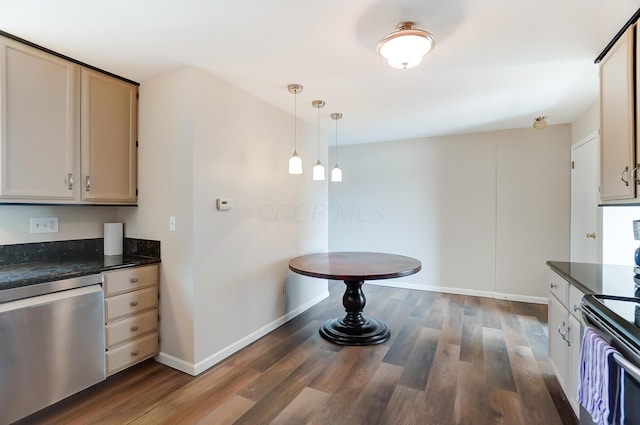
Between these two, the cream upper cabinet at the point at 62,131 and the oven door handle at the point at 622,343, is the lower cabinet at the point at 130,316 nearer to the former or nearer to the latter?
the cream upper cabinet at the point at 62,131

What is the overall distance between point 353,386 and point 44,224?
102 inches

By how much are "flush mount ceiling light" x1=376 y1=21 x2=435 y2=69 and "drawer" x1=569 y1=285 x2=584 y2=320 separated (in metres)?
→ 1.61

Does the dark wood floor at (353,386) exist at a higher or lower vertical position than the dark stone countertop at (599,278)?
lower

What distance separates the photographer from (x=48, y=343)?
1.81 m

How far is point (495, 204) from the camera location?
4.12m

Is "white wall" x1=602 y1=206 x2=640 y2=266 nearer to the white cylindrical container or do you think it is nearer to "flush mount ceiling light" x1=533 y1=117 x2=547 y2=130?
"flush mount ceiling light" x1=533 y1=117 x2=547 y2=130

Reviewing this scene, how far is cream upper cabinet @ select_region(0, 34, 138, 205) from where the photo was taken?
189cm

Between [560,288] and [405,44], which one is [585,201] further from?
[405,44]

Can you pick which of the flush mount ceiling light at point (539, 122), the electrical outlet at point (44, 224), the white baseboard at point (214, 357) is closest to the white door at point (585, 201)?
the flush mount ceiling light at point (539, 122)

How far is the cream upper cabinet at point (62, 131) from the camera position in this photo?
6.20ft

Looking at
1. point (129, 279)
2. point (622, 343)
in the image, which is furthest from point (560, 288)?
point (129, 279)

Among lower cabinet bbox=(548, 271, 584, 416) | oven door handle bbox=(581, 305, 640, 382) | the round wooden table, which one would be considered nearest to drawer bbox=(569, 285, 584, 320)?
lower cabinet bbox=(548, 271, 584, 416)

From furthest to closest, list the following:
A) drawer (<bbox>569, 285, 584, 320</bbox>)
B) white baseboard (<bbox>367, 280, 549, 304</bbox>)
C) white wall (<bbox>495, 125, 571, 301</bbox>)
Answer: white baseboard (<bbox>367, 280, 549, 304</bbox>), white wall (<bbox>495, 125, 571, 301</bbox>), drawer (<bbox>569, 285, 584, 320</bbox>)

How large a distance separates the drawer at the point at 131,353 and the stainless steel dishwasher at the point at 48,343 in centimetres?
7
